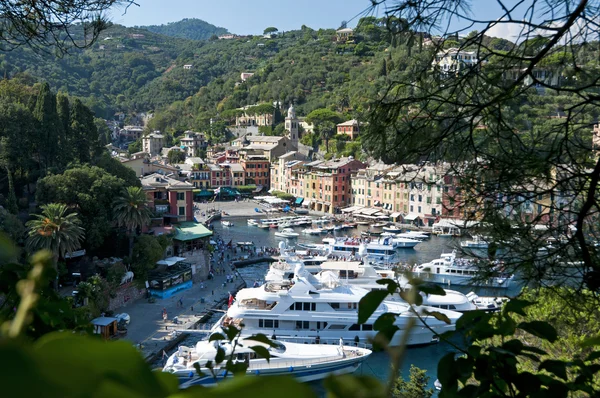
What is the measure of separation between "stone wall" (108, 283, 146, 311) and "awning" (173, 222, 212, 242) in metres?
3.80

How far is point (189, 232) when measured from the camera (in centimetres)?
2145

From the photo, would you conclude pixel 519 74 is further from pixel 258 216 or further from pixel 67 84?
pixel 67 84

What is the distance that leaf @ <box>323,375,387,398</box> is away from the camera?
0.54 m

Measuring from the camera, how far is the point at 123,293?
16.2m

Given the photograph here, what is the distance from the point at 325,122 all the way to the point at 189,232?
28.6 meters

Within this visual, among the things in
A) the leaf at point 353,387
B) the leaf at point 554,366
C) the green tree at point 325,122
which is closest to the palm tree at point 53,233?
the leaf at point 554,366

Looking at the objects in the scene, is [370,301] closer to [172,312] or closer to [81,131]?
[172,312]

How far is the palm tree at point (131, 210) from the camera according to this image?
17.0 meters

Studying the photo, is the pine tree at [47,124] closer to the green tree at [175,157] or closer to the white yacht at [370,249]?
the white yacht at [370,249]

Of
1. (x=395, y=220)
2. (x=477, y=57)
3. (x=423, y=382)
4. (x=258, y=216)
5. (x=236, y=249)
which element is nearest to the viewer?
(x=477, y=57)

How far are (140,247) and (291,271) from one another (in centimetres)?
481

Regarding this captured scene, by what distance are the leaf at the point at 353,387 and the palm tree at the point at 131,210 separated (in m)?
17.2

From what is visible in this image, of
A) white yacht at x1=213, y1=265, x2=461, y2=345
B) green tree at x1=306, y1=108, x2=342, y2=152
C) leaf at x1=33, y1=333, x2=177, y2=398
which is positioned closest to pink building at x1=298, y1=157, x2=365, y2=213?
green tree at x1=306, y1=108, x2=342, y2=152

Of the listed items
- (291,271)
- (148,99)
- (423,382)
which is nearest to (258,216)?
(291,271)
